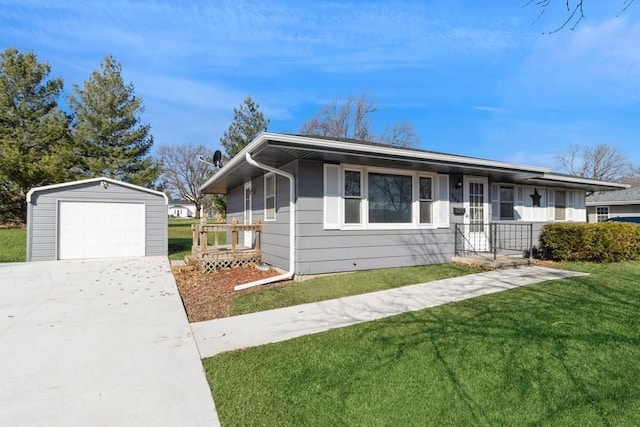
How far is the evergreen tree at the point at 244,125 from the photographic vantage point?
1961cm

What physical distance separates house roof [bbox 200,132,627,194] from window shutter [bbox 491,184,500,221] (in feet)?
0.94

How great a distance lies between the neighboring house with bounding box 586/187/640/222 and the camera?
19.2 m

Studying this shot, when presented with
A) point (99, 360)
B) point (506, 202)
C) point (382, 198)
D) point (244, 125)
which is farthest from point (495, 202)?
point (244, 125)

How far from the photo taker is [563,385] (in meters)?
2.58

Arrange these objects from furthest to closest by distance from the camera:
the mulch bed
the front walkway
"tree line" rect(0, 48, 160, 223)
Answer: "tree line" rect(0, 48, 160, 223) → the mulch bed → the front walkway

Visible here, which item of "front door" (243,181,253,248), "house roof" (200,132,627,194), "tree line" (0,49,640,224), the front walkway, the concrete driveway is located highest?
"tree line" (0,49,640,224)

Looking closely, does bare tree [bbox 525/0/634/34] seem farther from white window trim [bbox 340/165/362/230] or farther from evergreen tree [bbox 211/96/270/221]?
evergreen tree [bbox 211/96/270/221]

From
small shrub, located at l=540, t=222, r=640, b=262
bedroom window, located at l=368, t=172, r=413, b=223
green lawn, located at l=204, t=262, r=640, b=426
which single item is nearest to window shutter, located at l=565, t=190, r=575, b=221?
small shrub, located at l=540, t=222, r=640, b=262

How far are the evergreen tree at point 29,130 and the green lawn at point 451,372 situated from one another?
21.4 m

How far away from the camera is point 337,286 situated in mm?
6191

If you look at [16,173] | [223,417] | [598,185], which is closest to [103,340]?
[223,417]

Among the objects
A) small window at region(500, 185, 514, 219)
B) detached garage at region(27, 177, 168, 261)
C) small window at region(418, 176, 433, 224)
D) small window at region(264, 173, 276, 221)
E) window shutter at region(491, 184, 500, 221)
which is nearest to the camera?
small window at region(418, 176, 433, 224)

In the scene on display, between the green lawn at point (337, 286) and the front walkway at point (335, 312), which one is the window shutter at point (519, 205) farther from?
the front walkway at point (335, 312)

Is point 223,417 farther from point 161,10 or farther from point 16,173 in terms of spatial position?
point 16,173
